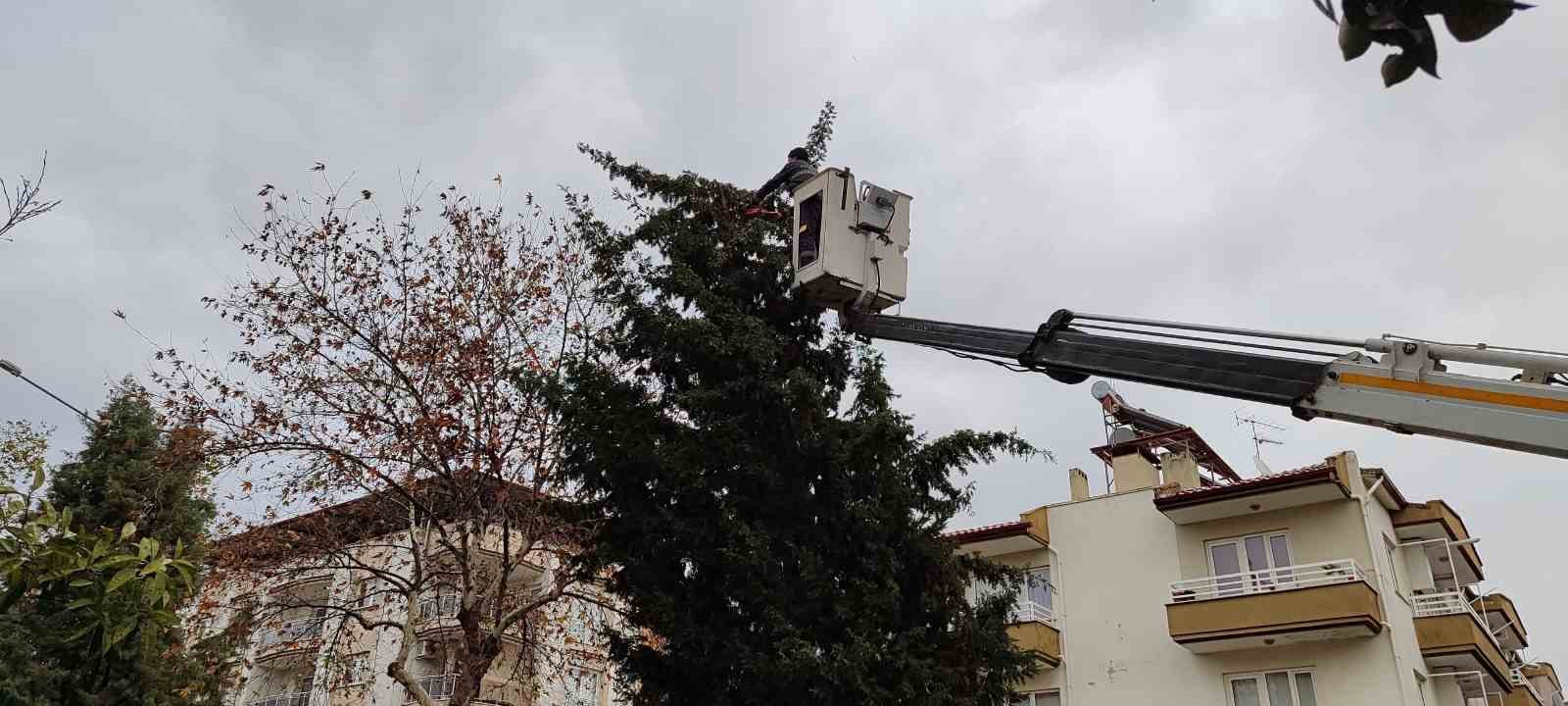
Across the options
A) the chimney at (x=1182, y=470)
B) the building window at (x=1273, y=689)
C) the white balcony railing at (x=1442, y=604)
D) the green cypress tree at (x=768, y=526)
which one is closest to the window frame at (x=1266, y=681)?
the building window at (x=1273, y=689)

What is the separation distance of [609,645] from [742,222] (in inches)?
211

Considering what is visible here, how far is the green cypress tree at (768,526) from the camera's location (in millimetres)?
11055

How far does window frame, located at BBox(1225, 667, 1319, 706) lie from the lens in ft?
67.0

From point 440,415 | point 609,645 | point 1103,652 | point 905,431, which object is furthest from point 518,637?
point 1103,652

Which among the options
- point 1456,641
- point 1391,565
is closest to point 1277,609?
point 1391,565

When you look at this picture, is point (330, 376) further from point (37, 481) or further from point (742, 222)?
point (37, 481)

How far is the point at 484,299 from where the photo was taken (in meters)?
15.5

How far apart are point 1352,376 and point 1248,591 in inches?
624

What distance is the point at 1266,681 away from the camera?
20906 millimetres

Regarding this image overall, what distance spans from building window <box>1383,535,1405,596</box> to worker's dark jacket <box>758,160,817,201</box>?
15215 mm

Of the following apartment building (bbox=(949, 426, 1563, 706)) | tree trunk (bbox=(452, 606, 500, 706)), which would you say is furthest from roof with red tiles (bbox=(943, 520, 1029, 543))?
tree trunk (bbox=(452, 606, 500, 706))

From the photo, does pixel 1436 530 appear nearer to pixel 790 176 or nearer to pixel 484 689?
pixel 790 176

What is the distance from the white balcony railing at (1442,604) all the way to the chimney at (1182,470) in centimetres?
474

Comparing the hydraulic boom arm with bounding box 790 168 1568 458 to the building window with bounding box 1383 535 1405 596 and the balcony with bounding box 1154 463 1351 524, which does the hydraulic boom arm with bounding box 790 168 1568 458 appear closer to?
the balcony with bounding box 1154 463 1351 524
